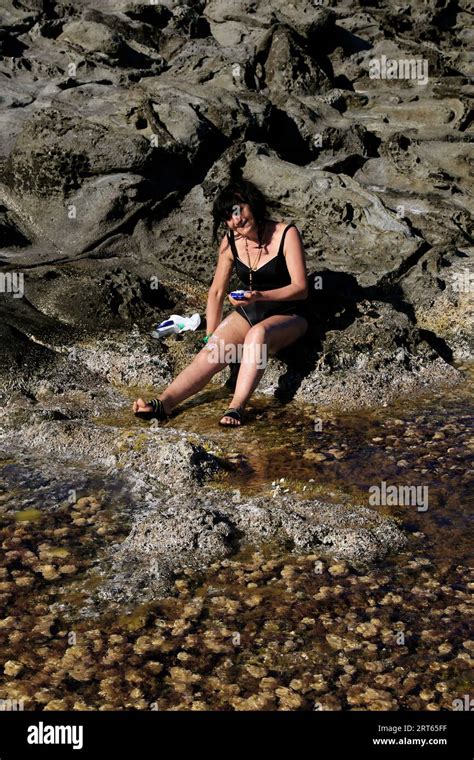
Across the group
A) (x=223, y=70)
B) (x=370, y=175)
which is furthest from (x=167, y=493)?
(x=223, y=70)

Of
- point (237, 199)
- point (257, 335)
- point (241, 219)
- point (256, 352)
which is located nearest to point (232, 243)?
point (241, 219)

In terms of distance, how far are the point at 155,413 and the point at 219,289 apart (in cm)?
152

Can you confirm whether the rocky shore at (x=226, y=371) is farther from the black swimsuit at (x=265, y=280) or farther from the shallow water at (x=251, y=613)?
the black swimsuit at (x=265, y=280)

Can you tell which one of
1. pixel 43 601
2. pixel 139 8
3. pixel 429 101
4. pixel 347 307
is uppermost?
pixel 139 8

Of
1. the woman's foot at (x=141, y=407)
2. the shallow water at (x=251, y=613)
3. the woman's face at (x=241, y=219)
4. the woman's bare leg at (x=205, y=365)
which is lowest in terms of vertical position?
the shallow water at (x=251, y=613)

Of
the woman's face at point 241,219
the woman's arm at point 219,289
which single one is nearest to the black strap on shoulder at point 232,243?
the woman's arm at point 219,289

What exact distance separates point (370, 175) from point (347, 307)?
4531mm

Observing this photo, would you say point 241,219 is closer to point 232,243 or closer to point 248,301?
point 232,243

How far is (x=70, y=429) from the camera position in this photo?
704 cm

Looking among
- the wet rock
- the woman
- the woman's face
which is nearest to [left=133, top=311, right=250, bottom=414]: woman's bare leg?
the woman

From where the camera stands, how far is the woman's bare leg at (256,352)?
24.5ft

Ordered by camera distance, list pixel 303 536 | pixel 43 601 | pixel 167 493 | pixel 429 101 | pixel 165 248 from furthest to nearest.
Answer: pixel 429 101 < pixel 165 248 < pixel 167 493 < pixel 303 536 < pixel 43 601

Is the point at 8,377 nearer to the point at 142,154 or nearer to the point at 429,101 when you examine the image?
the point at 142,154

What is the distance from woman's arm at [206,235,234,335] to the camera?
8.14 metres
